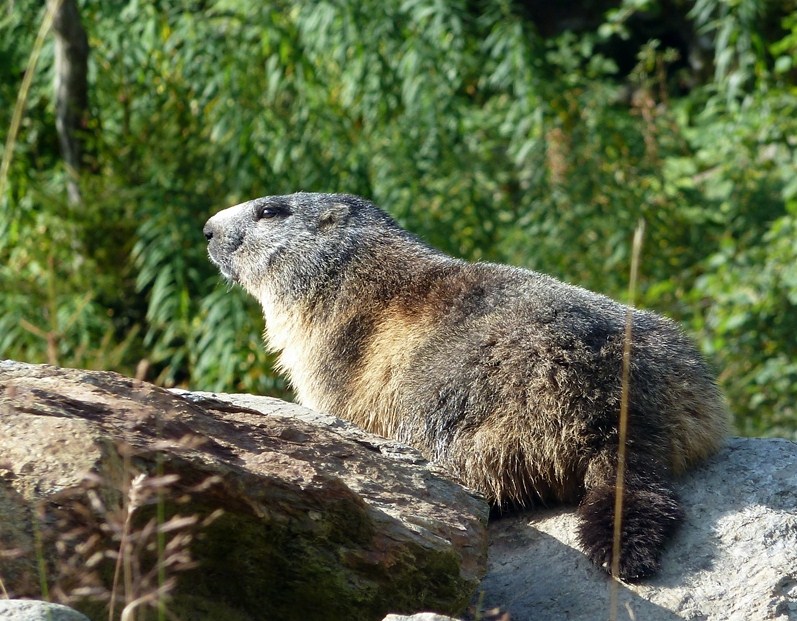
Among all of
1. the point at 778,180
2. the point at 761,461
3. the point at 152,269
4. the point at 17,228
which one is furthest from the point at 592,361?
the point at 778,180

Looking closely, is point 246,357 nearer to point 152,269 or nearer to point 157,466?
point 152,269

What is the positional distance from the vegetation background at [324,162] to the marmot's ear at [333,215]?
3055mm

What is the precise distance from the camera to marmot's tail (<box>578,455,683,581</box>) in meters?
4.12

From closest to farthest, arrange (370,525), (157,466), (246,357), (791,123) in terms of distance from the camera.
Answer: (157,466) → (370,525) → (246,357) → (791,123)

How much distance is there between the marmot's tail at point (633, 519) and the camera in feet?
13.5

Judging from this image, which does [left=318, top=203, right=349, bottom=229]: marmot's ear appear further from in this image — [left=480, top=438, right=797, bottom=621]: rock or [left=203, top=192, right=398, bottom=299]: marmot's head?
[left=480, top=438, right=797, bottom=621]: rock

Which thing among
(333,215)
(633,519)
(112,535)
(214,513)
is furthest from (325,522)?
(333,215)

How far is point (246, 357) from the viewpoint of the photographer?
30.6 feet

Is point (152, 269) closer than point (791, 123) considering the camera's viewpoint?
Yes

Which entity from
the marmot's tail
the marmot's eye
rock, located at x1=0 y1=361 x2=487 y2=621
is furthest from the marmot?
the marmot's eye

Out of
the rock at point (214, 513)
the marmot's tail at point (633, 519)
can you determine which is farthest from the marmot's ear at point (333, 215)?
the marmot's tail at point (633, 519)

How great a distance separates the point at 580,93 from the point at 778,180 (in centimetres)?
212

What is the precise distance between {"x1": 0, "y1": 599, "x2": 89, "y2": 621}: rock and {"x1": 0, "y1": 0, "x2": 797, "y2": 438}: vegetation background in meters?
6.26

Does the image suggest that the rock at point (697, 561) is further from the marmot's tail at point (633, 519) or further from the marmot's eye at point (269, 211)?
the marmot's eye at point (269, 211)
